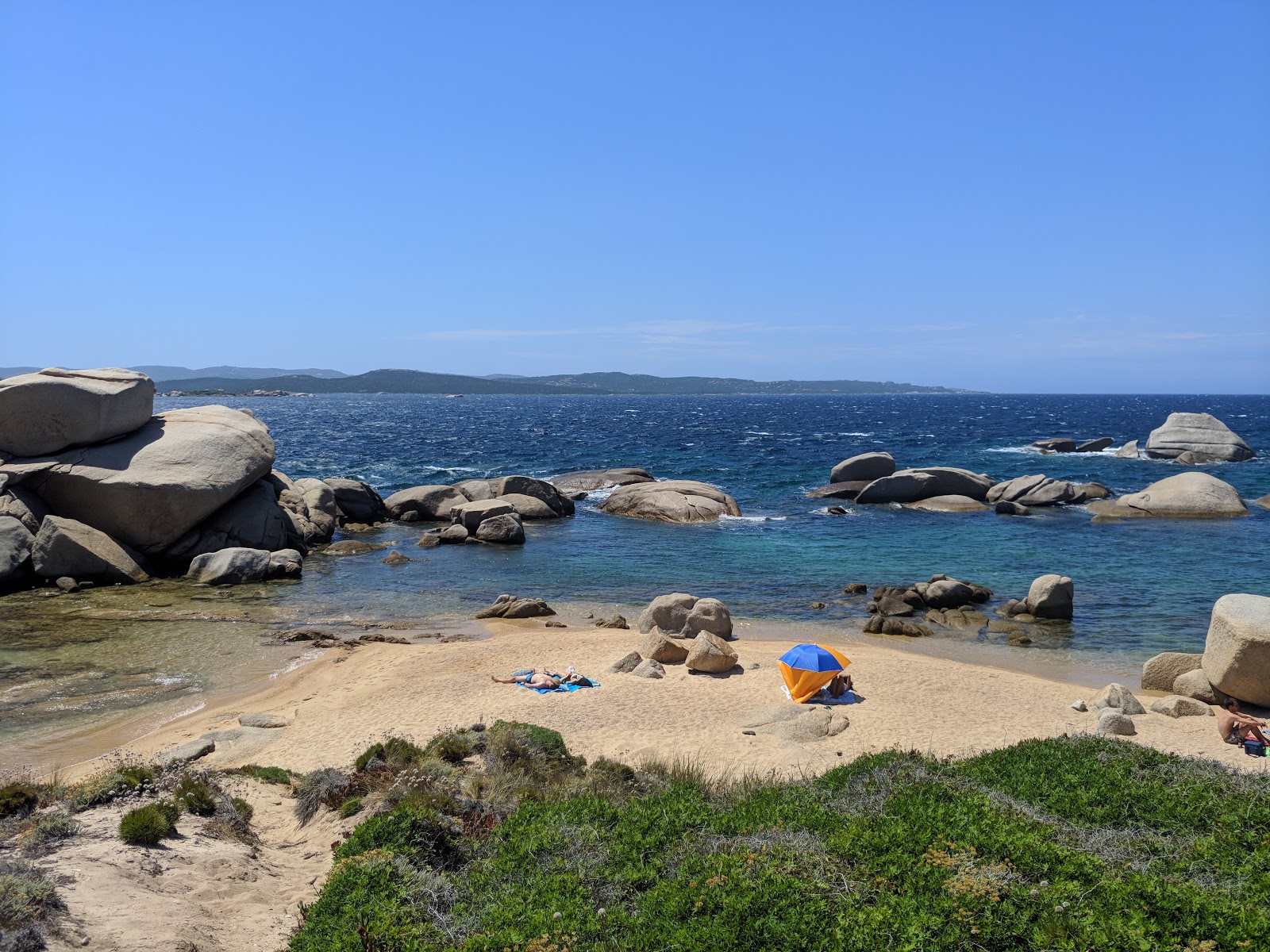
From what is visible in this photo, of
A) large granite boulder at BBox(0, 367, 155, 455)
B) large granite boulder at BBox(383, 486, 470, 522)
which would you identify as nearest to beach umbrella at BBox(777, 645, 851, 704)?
large granite boulder at BBox(0, 367, 155, 455)

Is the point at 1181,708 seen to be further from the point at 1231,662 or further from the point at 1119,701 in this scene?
the point at 1231,662

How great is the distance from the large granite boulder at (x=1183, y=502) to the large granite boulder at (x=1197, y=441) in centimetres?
2204

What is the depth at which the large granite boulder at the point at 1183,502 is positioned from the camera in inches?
1490

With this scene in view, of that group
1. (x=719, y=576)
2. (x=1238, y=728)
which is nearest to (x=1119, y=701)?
(x=1238, y=728)

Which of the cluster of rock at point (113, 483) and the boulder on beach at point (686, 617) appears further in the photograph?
the cluster of rock at point (113, 483)

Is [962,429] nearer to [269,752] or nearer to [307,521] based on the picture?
[307,521]

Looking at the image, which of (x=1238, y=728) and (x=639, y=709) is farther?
(x=639, y=709)

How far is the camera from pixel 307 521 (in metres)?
33.9

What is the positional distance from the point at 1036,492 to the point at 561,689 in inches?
1287

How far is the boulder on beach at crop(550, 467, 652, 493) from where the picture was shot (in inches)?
1871

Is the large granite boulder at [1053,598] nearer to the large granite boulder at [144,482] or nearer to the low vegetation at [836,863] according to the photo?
the low vegetation at [836,863]

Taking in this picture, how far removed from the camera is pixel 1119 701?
16094 millimetres

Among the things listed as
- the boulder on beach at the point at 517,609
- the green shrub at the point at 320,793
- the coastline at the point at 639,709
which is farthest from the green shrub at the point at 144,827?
the boulder on beach at the point at 517,609

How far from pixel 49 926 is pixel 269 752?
6.99 meters
